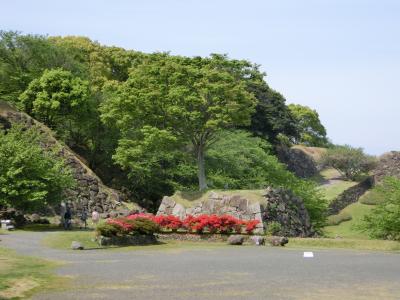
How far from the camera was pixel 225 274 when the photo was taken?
45.0 feet

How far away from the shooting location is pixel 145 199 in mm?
45062

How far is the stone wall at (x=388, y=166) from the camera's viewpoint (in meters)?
65.4

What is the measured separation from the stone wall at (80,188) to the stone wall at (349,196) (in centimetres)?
2357

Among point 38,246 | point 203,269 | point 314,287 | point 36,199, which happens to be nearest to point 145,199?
point 36,199

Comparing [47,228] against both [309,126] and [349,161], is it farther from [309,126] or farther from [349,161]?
[309,126]

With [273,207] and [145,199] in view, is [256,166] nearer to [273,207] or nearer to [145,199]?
[145,199]

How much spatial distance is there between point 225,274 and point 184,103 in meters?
18.1

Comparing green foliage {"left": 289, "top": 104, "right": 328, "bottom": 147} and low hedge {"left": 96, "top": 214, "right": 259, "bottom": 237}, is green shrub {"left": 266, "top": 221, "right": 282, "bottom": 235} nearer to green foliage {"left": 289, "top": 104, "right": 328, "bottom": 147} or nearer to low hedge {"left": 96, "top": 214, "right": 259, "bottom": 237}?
low hedge {"left": 96, "top": 214, "right": 259, "bottom": 237}

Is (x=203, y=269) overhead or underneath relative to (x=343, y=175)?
underneath

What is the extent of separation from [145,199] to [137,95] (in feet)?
51.1

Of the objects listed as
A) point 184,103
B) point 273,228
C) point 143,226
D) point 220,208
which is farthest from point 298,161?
point 143,226

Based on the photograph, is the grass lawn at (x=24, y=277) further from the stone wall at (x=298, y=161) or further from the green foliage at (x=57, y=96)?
the stone wall at (x=298, y=161)

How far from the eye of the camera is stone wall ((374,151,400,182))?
214ft

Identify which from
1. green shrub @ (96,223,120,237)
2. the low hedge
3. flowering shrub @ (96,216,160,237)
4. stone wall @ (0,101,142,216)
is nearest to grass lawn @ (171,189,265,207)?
the low hedge
